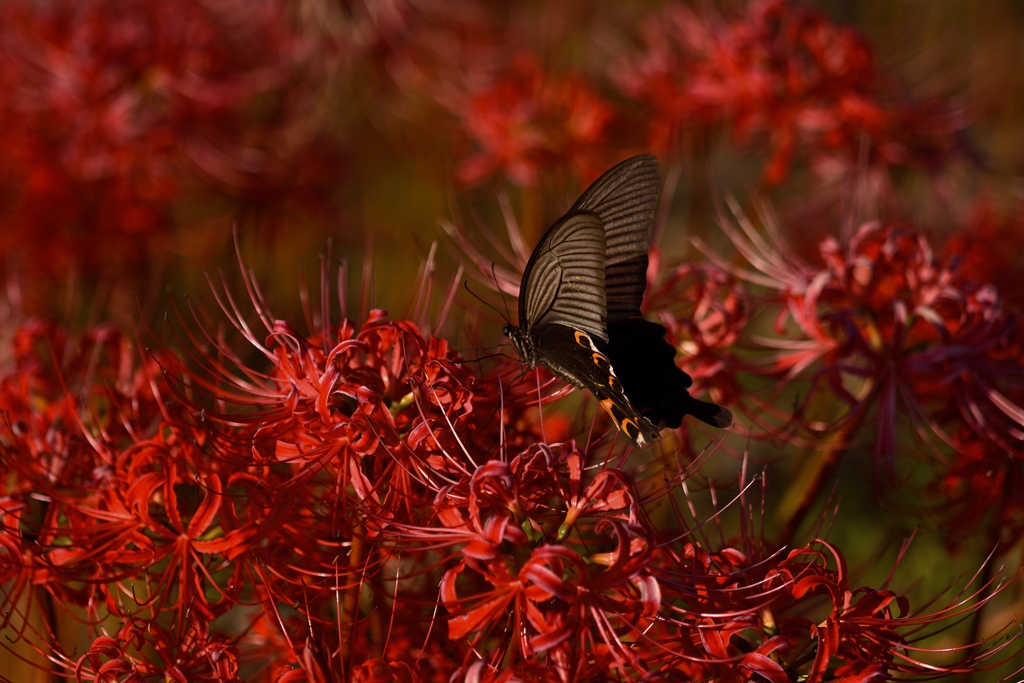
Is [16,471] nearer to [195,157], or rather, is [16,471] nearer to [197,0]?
[195,157]

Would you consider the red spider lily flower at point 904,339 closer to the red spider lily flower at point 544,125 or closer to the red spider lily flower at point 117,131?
the red spider lily flower at point 544,125

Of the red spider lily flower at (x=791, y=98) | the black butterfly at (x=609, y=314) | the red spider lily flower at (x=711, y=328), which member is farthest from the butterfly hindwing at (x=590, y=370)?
the red spider lily flower at (x=791, y=98)

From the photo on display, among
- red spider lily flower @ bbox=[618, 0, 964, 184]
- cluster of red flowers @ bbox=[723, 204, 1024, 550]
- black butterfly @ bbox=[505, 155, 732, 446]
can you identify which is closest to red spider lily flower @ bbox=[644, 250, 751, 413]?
cluster of red flowers @ bbox=[723, 204, 1024, 550]

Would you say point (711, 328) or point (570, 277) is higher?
point (570, 277)

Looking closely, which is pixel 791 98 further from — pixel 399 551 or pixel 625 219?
pixel 399 551

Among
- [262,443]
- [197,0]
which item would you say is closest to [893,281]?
[262,443]

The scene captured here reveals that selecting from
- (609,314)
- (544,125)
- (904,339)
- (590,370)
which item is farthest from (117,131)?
(904,339)
